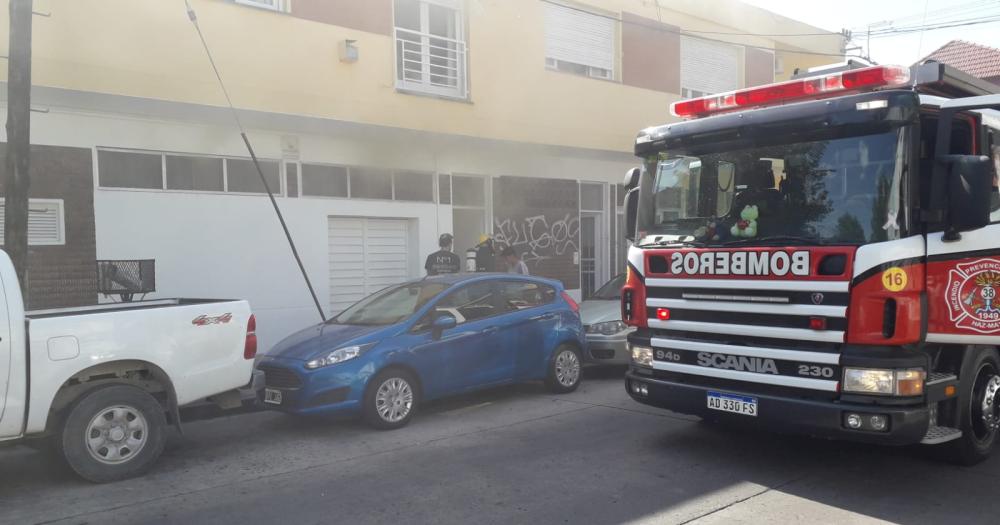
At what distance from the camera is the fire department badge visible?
16.3ft

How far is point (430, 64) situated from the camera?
40.8 ft

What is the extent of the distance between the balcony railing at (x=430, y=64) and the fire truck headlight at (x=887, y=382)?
8.75m

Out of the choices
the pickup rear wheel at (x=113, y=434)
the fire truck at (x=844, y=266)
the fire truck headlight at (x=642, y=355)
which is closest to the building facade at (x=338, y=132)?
the pickup rear wheel at (x=113, y=434)

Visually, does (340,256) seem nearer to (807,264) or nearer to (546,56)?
(546,56)

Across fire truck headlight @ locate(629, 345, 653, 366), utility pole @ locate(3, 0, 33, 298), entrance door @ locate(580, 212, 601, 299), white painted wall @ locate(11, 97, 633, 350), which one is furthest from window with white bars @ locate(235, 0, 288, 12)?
entrance door @ locate(580, 212, 601, 299)

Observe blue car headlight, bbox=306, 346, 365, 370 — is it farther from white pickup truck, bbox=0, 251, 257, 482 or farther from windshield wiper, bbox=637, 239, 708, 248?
windshield wiper, bbox=637, 239, 708, 248

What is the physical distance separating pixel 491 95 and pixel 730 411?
28.1ft

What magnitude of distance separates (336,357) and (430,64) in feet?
22.5

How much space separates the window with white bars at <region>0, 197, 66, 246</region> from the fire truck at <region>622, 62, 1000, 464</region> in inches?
298

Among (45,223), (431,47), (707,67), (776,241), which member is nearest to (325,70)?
(431,47)

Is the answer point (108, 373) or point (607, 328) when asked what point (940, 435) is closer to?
point (607, 328)

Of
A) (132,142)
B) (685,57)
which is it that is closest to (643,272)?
(132,142)

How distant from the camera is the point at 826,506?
491 centimetres

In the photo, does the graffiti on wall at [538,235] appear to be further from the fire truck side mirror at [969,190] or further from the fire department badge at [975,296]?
the fire truck side mirror at [969,190]
